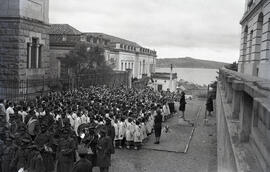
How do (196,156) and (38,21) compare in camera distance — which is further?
(38,21)

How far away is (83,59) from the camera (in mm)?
29875

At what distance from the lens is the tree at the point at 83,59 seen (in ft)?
97.6

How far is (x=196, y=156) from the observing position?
12664mm

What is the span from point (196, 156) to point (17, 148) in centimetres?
730

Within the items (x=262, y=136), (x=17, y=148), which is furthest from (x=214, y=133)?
(x=262, y=136)

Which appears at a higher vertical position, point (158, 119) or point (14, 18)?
point (14, 18)

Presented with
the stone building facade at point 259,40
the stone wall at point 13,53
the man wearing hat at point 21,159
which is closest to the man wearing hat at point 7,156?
the man wearing hat at point 21,159

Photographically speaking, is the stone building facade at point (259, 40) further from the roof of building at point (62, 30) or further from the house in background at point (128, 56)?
the roof of building at point (62, 30)

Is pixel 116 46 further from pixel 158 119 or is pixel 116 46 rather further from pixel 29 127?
pixel 29 127

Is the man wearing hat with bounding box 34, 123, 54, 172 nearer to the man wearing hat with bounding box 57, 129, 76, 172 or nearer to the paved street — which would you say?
the man wearing hat with bounding box 57, 129, 76, 172

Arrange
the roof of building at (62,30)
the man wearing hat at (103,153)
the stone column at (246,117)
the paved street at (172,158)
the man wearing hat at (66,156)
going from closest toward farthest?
the stone column at (246,117), the man wearing hat at (66,156), the man wearing hat at (103,153), the paved street at (172,158), the roof of building at (62,30)

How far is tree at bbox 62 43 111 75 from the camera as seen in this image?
29750mm

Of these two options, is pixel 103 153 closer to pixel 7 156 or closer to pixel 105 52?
pixel 7 156

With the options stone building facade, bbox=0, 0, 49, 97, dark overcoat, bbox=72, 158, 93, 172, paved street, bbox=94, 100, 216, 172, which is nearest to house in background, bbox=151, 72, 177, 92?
stone building facade, bbox=0, 0, 49, 97
